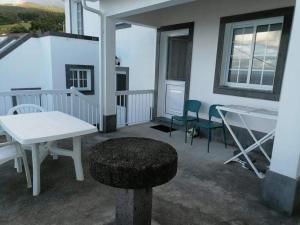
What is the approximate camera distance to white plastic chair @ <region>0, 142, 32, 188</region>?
2.40 meters

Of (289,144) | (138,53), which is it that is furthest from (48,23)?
(289,144)

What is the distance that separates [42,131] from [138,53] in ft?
13.6

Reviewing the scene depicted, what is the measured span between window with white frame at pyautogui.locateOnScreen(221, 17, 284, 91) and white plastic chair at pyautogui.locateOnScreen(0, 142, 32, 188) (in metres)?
3.56

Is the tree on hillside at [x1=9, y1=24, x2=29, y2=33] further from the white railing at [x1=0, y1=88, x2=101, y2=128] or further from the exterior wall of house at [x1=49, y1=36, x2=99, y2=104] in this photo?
the white railing at [x1=0, y1=88, x2=101, y2=128]

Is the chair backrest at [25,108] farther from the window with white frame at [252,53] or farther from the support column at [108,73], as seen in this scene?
the window with white frame at [252,53]

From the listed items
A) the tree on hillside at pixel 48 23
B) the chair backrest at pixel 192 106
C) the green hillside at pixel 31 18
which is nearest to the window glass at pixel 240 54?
the chair backrest at pixel 192 106

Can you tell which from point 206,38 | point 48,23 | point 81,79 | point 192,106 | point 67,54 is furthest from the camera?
point 48,23

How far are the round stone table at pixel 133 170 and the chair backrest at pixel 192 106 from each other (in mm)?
2808

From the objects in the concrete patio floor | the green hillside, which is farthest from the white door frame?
the green hillside

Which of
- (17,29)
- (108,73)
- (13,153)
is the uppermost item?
(17,29)

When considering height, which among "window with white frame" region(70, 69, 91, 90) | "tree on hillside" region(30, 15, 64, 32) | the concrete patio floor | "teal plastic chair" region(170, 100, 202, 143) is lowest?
the concrete patio floor

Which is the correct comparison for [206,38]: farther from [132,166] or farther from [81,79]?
[81,79]

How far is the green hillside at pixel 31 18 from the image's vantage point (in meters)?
14.5

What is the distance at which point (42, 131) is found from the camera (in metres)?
2.39
